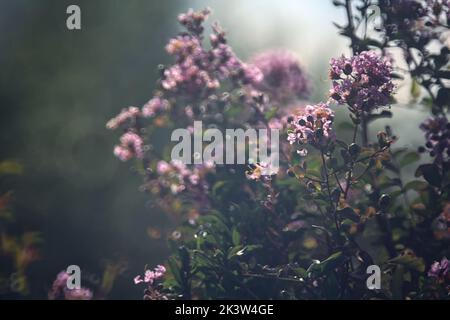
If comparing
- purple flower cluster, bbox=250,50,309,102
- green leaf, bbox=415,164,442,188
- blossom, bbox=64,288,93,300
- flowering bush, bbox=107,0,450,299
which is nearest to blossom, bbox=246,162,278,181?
flowering bush, bbox=107,0,450,299

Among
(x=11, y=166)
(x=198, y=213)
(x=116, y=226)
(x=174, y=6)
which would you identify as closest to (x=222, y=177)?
(x=198, y=213)

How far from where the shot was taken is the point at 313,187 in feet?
5.89

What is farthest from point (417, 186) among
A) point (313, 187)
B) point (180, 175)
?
point (180, 175)

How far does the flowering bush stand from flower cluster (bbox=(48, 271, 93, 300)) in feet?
1.21

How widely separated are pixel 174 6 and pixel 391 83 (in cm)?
393

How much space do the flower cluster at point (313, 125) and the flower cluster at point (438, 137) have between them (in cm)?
43

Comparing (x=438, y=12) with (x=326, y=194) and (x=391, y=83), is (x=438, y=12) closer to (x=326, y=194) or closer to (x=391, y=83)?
(x=391, y=83)

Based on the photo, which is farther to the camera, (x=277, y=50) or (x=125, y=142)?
(x=277, y=50)

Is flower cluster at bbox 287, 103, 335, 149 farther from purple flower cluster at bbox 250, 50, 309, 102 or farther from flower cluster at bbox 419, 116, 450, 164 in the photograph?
purple flower cluster at bbox 250, 50, 309, 102

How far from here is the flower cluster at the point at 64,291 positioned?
212 centimetres

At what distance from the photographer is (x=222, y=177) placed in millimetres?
2238

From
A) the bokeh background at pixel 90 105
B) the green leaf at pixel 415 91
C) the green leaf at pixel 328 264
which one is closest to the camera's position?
the green leaf at pixel 328 264

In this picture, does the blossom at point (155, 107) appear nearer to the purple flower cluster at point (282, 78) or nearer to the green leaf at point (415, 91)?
the purple flower cluster at point (282, 78)

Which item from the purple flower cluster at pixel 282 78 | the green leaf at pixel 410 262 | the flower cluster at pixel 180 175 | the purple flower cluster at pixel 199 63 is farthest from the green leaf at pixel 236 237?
the purple flower cluster at pixel 282 78
